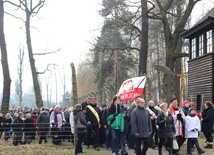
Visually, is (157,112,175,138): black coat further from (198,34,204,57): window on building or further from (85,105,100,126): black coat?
(198,34,204,57): window on building

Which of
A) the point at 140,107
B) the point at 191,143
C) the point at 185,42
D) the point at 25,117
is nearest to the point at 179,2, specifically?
the point at 185,42

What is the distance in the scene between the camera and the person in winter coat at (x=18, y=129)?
2153 centimetres

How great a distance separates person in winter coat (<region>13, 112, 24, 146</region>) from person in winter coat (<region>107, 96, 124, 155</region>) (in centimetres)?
726

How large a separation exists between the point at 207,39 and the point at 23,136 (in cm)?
1272

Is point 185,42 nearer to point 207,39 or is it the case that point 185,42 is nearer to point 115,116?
point 207,39

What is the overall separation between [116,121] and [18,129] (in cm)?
793

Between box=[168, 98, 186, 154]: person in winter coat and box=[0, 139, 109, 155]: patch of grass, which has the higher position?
box=[168, 98, 186, 154]: person in winter coat

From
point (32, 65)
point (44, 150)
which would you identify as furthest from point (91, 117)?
point (32, 65)

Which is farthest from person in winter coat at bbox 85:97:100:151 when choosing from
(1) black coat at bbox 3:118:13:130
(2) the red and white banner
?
(1) black coat at bbox 3:118:13:130

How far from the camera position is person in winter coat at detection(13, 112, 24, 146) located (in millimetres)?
21531

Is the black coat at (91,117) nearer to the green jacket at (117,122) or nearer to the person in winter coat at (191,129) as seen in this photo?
the green jacket at (117,122)

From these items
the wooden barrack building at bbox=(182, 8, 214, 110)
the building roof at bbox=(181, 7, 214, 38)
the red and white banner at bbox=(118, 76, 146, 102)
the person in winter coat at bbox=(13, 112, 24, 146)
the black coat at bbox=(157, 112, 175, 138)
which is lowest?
the person in winter coat at bbox=(13, 112, 24, 146)

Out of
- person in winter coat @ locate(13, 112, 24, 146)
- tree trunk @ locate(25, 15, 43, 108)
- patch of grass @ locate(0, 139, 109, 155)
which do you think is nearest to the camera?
patch of grass @ locate(0, 139, 109, 155)

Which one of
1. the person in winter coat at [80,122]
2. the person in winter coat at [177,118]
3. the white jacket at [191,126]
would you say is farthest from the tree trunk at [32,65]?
the white jacket at [191,126]
